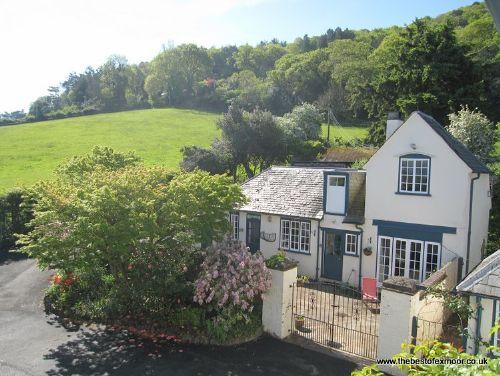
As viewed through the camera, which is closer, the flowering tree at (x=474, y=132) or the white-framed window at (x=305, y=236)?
the white-framed window at (x=305, y=236)

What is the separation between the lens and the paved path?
37.8 feet

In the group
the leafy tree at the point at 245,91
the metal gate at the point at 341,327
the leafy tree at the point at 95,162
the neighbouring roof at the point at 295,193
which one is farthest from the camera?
the leafy tree at the point at 245,91

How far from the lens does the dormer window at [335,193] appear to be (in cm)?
1905

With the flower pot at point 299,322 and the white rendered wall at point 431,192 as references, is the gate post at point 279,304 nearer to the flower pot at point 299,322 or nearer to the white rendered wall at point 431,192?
the flower pot at point 299,322

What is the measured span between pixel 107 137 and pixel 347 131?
115 ft

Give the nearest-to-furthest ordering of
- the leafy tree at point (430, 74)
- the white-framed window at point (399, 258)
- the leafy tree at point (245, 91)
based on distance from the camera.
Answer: the white-framed window at point (399, 258), the leafy tree at point (430, 74), the leafy tree at point (245, 91)

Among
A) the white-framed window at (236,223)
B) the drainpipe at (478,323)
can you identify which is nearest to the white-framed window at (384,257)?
the drainpipe at (478,323)

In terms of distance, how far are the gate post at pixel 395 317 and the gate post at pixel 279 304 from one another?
10.2 ft

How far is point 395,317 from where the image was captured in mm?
11352

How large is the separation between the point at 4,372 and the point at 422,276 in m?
14.6

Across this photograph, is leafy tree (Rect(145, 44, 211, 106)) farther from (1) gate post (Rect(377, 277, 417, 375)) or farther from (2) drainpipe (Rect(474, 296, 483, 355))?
(2) drainpipe (Rect(474, 296, 483, 355))

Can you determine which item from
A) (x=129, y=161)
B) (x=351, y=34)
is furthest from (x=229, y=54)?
(x=129, y=161)

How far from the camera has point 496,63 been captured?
36594mm

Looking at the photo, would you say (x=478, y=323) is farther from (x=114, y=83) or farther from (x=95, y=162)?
(x=114, y=83)
